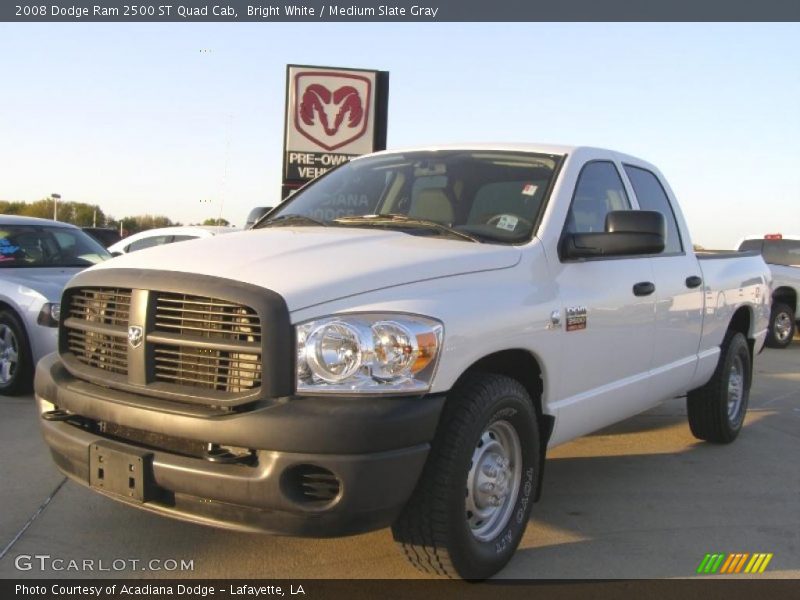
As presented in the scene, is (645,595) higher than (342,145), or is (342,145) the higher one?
(342,145)

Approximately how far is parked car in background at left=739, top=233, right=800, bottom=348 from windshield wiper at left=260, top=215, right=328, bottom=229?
10652 millimetres

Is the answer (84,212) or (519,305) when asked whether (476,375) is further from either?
(84,212)

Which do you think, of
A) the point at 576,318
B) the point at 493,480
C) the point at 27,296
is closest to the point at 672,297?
the point at 576,318

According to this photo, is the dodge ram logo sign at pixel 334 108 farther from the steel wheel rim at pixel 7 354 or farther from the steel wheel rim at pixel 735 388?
the steel wheel rim at pixel 735 388

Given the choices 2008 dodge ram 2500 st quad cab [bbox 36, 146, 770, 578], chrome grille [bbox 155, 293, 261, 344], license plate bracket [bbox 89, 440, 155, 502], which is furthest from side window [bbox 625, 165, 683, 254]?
license plate bracket [bbox 89, 440, 155, 502]

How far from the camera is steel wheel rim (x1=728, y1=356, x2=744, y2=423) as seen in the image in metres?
5.92

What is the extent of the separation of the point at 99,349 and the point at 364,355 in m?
1.21

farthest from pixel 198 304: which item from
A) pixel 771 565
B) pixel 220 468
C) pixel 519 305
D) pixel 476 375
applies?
pixel 771 565

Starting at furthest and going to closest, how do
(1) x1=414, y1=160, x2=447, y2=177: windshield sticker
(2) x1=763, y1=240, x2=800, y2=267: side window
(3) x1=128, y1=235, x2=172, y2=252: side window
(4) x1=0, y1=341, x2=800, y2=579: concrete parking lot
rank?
(2) x1=763, y1=240, x2=800, y2=267: side window → (3) x1=128, y1=235, x2=172, y2=252: side window → (1) x1=414, y1=160, x2=447, y2=177: windshield sticker → (4) x1=0, y1=341, x2=800, y2=579: concrete parking lot

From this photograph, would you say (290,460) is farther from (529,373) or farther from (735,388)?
(735,388)

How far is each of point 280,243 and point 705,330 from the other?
10.3 ft

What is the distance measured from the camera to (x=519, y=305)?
3.32 m

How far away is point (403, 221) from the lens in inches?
154

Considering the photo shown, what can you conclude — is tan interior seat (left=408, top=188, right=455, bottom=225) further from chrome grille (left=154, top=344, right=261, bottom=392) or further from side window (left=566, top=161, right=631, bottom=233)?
chrome grille (left=154, top=344, right=261, bottom=392)
